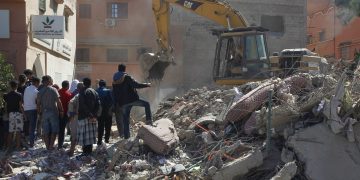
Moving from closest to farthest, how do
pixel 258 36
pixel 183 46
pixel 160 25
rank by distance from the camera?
pixel 258 36 → pixel 160 25 → pixel 183 46

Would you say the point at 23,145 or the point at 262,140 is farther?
the point at 23,145

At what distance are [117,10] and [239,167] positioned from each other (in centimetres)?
3223

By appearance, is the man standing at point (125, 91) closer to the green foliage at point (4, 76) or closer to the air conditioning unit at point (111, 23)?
the green foliage at point (4, 76)

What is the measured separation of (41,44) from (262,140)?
406 inches

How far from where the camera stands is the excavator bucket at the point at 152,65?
Result: 16.6m

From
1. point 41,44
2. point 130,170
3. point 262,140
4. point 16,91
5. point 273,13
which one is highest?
point 273,13

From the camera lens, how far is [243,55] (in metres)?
14.4

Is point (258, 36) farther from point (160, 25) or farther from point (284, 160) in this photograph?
point (284, 160)

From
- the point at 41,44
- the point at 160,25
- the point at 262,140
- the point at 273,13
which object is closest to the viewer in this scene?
the point at 262,140

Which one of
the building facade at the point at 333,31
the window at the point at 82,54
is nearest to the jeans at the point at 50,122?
the building facade at the point at 333,31

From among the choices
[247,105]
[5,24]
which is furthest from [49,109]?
[5,24]

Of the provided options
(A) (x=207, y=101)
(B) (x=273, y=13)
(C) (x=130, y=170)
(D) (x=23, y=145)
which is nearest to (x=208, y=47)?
(B) (x=273, y=13)

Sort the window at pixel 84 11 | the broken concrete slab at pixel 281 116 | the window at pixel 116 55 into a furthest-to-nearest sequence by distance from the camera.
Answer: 1. the window at pixel 84 11
2. the window at pixel 116 55
3. the broken concrete slab at pixel 281 116

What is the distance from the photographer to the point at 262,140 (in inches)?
305
